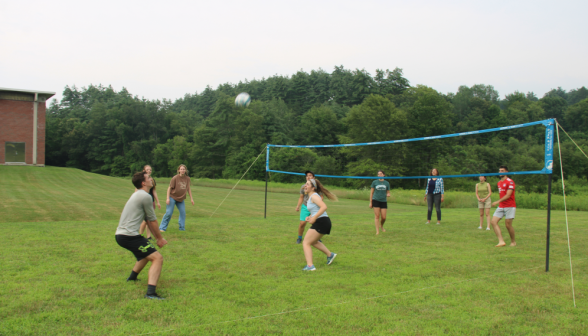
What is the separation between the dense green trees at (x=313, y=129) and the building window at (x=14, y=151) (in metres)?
23.5

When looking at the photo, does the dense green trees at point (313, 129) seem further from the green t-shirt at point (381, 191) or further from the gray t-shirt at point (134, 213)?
the gray t-shirt at point (134, 213)

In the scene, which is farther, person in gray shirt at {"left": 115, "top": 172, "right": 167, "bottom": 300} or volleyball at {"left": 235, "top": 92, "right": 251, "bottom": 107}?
volleyball at {"left": 235, "top": 92, "right": 251, "bottom": 107}

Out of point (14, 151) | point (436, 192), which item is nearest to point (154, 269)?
point (436, 192)

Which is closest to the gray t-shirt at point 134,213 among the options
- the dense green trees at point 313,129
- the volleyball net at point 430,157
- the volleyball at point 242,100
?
the volleyball net at point 430,157

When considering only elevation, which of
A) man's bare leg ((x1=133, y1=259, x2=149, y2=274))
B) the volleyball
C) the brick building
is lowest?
man's bare leg ((x1=133, y1=259, x2=149, y2=274))

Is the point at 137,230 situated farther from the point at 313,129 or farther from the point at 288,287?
the point at 313,129

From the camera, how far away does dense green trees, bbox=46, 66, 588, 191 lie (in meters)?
38.5

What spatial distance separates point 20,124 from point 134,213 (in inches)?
1530

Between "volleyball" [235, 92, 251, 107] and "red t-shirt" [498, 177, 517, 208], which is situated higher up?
"volleyball" [235, 92, 251, 107]

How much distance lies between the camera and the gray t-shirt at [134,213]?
4852mm

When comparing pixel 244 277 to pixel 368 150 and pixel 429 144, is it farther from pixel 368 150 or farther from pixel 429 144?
pixel 368 150

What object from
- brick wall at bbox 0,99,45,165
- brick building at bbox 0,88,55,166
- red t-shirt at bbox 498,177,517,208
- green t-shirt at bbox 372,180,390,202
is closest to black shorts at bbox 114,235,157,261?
green t-shirt at bbox 372,180,390,202

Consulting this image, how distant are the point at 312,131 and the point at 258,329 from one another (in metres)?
60.2

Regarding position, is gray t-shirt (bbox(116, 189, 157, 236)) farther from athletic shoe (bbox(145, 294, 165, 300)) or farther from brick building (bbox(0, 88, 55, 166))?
brick building (bbox(0, 88, 55, 166))
